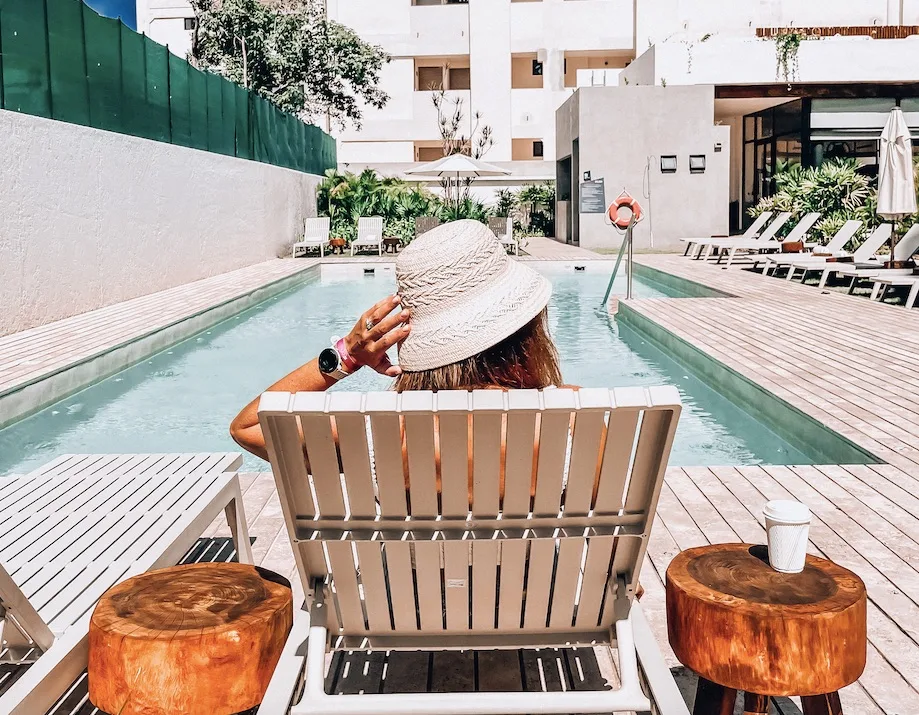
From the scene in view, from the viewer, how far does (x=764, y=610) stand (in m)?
1.60

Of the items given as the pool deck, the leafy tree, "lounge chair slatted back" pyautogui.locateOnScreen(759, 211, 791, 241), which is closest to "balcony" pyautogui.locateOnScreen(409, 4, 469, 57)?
the leafy tree

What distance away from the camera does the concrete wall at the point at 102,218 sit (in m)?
8.72

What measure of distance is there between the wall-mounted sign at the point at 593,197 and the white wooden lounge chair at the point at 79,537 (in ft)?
54.1

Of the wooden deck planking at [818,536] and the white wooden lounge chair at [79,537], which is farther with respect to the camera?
the wooden deck planking at [818,536]

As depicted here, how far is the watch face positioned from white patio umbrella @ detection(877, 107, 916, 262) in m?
9.71

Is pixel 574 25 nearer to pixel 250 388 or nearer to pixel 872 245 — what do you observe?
pixel 872 245

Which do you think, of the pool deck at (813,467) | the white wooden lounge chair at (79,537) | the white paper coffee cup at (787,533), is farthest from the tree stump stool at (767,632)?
the white wooden lounge chair at (79,537)

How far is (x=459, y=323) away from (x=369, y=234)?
16811 millimetres

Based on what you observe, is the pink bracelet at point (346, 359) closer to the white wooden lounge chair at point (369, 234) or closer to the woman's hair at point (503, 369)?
the woman's hair at point (503, 369)

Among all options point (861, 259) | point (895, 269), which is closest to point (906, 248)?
point (895, 269)

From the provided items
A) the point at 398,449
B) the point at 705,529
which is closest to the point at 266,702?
the point at 398,449

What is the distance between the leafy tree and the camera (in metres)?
25.6

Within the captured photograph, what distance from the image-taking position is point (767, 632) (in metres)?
1.59

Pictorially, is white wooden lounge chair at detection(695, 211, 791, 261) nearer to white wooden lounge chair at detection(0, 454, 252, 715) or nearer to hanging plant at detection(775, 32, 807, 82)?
hanging plant at detection(775, 32, 807, 82)
